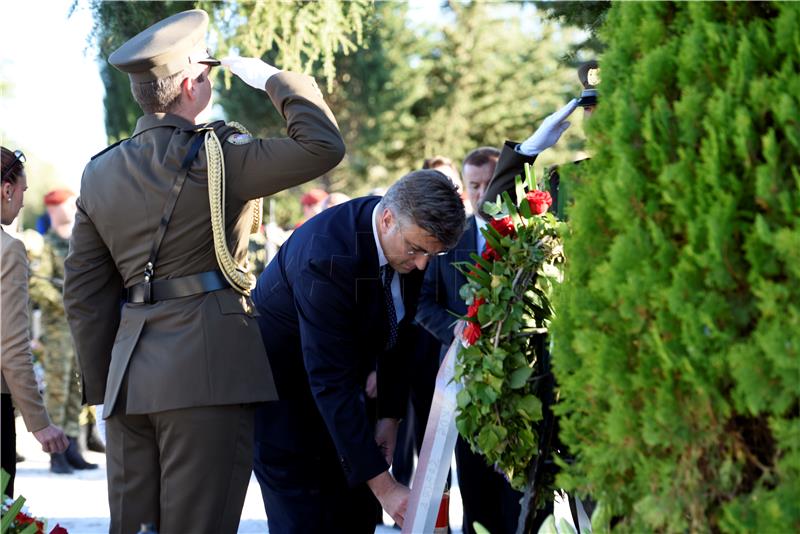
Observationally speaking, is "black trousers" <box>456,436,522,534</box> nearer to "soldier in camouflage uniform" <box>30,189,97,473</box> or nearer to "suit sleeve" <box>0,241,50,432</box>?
"suit sleeve" <box>0,241,50,432</box>

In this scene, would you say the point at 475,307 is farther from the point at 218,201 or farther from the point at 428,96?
the point at 428,96

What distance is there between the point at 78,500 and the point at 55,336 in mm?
1996

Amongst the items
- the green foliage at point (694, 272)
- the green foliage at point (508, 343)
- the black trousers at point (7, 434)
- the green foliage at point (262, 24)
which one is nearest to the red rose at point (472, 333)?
the green foliage at point (508, 343)

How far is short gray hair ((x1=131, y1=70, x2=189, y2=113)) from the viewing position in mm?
3053

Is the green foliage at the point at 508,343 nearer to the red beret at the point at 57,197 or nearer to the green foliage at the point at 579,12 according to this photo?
the green foliage at the point at 579,12

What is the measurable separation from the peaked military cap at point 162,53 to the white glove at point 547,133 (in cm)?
133

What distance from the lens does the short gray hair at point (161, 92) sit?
305 centimetres

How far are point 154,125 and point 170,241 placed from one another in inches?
13.7

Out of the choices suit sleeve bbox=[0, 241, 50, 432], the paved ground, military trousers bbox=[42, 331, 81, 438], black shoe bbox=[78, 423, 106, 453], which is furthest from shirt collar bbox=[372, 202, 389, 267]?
black shoe bbox=[78, 423, 106, 453]

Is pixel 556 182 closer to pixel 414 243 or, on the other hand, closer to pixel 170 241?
pixel 414 243

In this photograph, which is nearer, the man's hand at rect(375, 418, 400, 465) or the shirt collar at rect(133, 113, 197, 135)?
the shirt collar at rect(133, 113, 197, 135)

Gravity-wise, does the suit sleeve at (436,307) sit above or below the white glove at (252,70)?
below

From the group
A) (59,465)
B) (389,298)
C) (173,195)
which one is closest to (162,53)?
(173,195)

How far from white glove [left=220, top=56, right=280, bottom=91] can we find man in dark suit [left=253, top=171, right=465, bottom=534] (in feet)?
1.74
